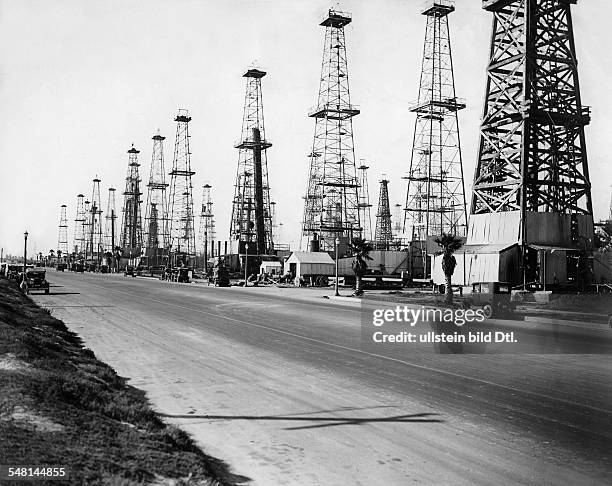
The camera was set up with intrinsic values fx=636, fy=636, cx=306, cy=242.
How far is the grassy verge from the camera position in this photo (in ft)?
21.6

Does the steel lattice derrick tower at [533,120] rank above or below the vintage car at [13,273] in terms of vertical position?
above

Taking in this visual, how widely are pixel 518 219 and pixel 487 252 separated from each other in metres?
2.75

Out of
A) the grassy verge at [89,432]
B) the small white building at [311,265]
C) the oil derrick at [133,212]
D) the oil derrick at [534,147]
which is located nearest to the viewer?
the grassy verge at [89,432]

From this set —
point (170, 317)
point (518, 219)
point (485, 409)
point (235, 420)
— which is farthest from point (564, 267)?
point (235, 420)

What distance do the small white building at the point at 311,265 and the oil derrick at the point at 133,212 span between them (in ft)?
276

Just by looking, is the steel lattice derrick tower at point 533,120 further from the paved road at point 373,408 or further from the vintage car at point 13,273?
the vintage car at point 13,273

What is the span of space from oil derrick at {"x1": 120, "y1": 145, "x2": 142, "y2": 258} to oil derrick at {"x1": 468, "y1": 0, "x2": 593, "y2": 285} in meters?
116

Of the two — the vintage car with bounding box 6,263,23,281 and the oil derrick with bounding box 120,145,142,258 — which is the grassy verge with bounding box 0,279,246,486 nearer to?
the vintage car with bounding box 6,263,23,281

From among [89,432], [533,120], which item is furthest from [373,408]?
[533,120]

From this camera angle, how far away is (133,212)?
522ft

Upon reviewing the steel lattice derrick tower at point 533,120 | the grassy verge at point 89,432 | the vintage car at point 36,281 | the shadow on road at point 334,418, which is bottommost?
the shadow on road at point 334,418

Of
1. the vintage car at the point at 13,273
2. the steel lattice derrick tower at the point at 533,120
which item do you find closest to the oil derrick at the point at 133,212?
the vintage car at the point at 13,273

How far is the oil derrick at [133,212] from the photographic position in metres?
150

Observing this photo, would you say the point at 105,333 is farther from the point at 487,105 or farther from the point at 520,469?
the point at 487,105
